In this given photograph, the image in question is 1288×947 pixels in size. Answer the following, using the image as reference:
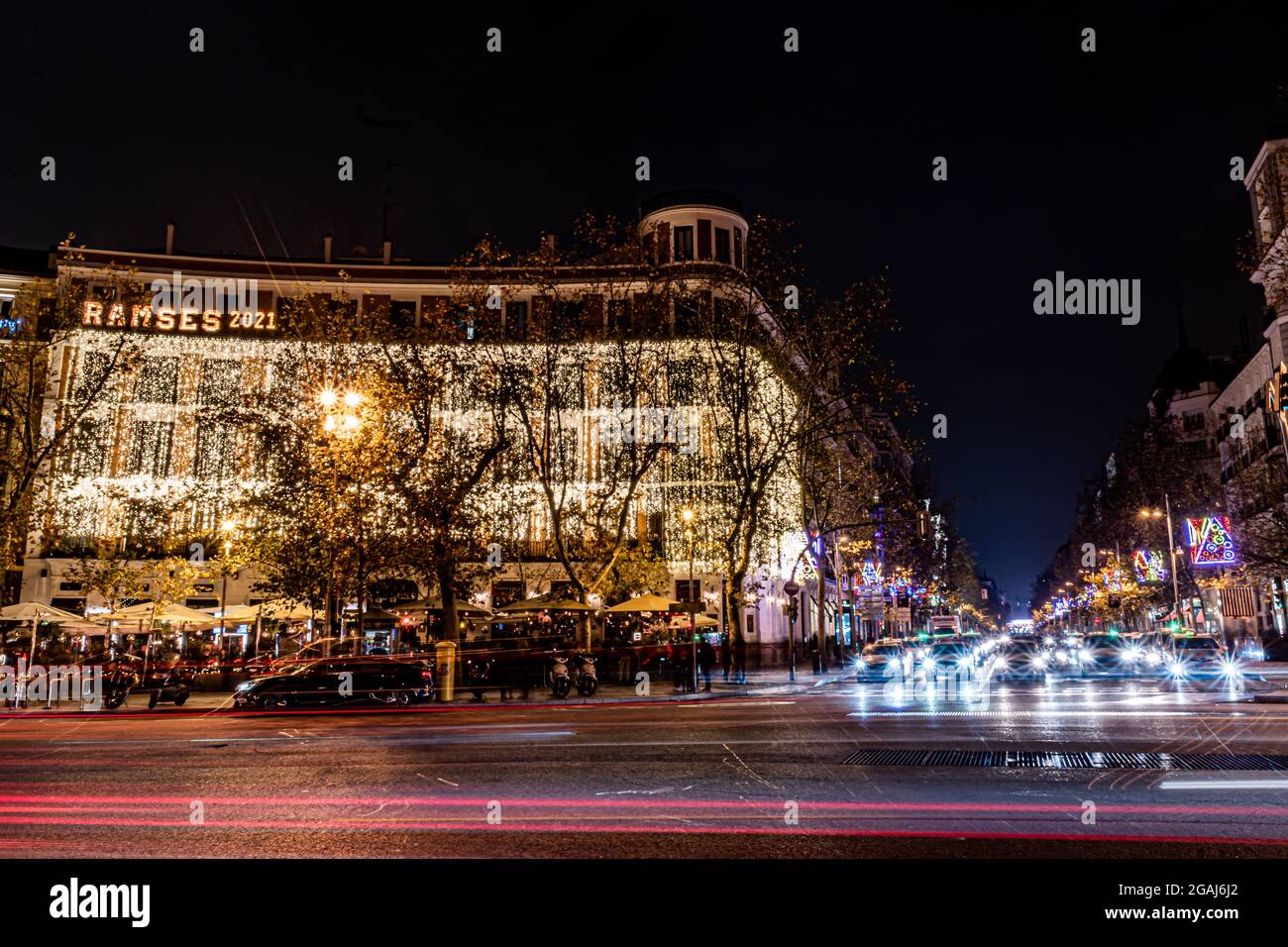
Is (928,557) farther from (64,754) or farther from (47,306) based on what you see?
(64,754)

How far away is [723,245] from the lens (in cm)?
5047

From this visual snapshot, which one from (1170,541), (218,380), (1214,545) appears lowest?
(1214,545)

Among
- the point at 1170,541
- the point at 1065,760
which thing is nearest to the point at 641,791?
the point at 1065,760

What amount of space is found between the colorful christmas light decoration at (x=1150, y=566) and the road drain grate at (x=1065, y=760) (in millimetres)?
55783

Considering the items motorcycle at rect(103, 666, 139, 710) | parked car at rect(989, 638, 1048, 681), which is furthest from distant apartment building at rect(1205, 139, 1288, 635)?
motorcycle at rect(103, 666, 139, 710)

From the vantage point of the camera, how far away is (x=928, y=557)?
92.0 meters

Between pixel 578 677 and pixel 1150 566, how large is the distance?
4916cm

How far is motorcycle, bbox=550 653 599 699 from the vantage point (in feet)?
84.5

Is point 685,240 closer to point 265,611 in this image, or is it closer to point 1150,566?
point 265,611

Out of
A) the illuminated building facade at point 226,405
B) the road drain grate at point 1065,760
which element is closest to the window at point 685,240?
the illuminated building facade at point 226,405

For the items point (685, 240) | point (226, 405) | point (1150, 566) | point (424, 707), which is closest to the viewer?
point (424, 707)

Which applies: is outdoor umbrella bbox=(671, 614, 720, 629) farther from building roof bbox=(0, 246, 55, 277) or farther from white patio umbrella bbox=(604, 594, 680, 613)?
building roof bbox=(0, 246, 55, 277)
